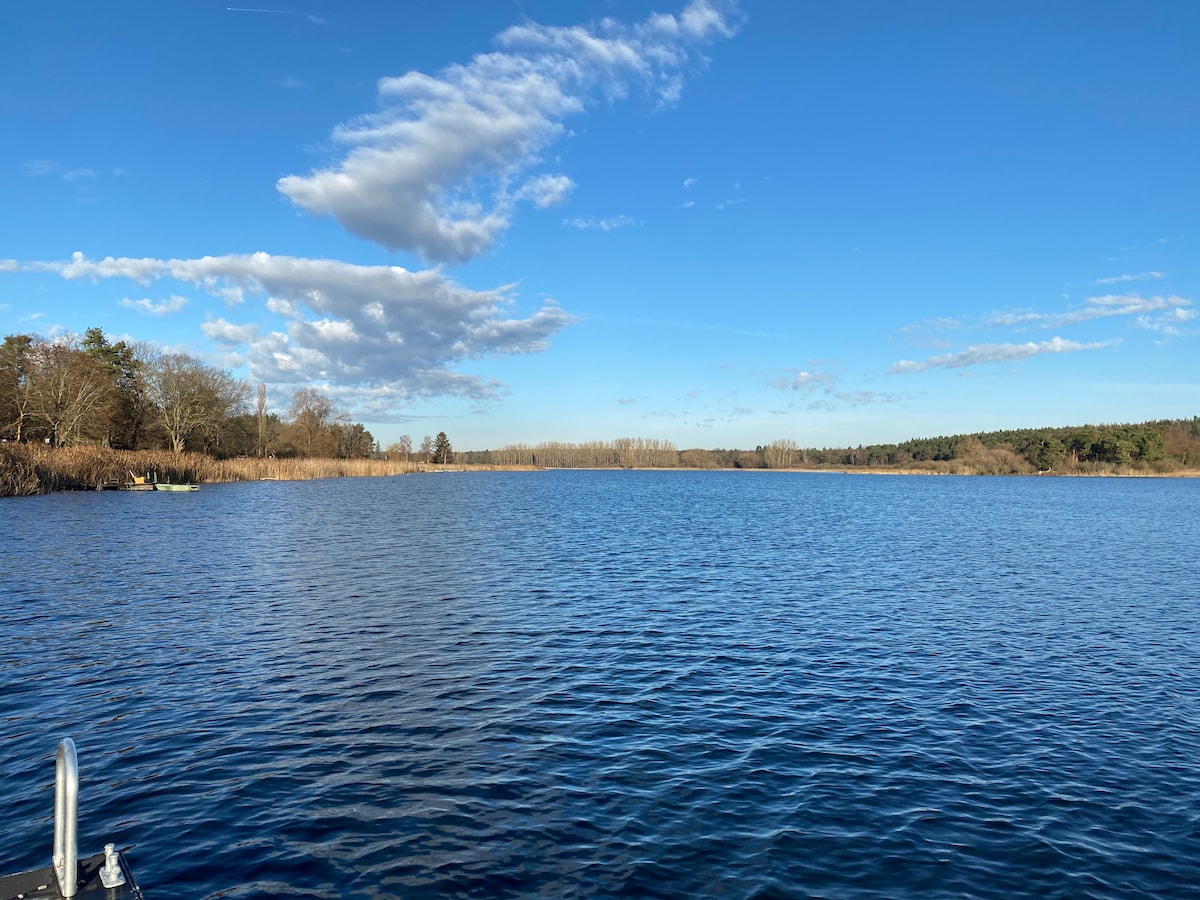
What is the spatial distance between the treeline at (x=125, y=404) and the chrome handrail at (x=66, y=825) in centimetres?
9091

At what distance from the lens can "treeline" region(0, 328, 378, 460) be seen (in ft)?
262

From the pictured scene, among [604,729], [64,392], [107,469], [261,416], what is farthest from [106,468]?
[604,729]

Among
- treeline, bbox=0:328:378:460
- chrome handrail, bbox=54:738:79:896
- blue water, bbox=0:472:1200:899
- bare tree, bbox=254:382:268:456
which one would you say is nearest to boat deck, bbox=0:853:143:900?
chrome handrail, bbox=54:738:79:896

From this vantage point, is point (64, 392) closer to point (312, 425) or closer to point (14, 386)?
point (14, 386)

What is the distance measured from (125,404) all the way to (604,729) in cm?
10962

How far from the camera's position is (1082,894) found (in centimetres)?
809

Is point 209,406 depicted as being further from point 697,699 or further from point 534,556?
point 697,699

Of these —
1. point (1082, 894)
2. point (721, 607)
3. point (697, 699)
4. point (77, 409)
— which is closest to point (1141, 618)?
point (721, 607)

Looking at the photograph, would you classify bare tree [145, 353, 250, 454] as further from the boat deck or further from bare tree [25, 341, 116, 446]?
the boat deck

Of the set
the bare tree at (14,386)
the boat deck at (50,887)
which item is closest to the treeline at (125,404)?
the bare tree at (14,386)

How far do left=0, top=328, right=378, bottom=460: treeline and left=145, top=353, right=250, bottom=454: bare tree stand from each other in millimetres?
132

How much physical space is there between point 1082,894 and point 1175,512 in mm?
78861

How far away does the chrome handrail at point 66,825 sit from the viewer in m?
6.08

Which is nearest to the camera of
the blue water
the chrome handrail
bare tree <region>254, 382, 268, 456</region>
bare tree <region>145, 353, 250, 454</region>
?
the chrome handrail
